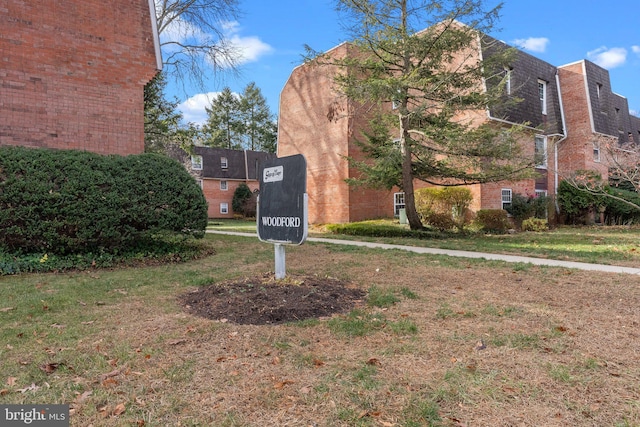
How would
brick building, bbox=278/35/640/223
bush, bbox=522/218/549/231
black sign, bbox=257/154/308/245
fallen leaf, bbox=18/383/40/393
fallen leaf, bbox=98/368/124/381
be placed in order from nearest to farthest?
1. fallen leaf, bbox=18/383/40/393
2. fallen leaf, bbox=98/368/124/381
3. black sign, bbox=257/154/308/245
4. bush, bbox=522/218/549/231
5. brick building, bbox=278/35/640/223

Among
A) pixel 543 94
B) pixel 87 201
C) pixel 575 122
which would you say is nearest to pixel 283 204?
pixel 87 201

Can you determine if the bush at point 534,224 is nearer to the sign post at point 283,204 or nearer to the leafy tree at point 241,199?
the sign post at point 283,204

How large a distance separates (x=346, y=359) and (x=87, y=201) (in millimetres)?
6638

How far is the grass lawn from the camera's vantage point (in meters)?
2.51

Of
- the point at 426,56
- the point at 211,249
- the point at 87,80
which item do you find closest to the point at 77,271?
the point at 211,249

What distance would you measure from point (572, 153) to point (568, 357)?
78.7ft

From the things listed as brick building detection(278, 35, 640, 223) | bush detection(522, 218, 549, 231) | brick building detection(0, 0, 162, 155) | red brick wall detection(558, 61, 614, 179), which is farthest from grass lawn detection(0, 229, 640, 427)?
red brick wall detection(558, 61, 614, 179)

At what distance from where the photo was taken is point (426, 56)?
12.7m

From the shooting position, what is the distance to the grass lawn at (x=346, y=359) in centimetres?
251

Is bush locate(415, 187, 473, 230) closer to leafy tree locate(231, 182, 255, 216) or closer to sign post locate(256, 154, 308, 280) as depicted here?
sign post locate(256, 154, 308, 280)

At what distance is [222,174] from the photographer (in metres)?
39.9

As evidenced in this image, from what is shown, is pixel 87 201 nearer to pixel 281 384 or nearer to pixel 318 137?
pixel 281 384

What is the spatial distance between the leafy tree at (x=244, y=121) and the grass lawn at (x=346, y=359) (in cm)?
5089

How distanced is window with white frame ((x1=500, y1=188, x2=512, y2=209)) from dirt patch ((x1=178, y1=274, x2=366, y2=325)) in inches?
633
